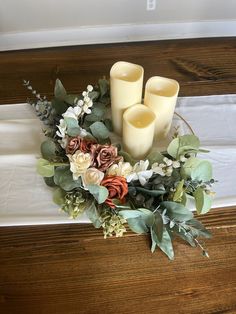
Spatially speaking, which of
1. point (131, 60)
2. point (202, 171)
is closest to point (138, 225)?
point (202, 171)

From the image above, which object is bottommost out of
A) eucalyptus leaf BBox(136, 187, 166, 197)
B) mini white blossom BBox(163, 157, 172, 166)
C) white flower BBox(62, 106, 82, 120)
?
eucalyptus leaf BBox(136, 187, 166, 197)

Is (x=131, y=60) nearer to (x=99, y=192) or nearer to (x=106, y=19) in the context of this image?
(x=99, y=192)

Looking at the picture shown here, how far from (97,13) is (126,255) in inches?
71.7

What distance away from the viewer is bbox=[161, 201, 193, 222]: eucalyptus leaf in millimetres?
692

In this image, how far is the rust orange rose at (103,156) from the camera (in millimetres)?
688

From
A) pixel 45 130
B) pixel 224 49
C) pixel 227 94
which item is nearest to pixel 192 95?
pixel 227 94

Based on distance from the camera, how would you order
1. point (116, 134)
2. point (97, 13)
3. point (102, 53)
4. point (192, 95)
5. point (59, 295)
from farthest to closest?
point (97, 13)
point (102, 53)
point (192, 95)
point (116, 134)
point (59, 295)

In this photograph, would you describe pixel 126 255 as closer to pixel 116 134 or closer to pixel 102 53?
pixel 116 134

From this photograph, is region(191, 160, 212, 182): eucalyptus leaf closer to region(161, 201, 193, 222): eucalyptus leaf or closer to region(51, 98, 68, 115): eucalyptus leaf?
region(161, 201, 193, 222): eucalyptus leaf

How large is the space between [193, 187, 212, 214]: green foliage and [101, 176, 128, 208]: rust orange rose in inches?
5.8

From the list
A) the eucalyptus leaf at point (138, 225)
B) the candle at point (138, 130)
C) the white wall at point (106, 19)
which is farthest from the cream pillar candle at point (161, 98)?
the white wall at point (106, 19)

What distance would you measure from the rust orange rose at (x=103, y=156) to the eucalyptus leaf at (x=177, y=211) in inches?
5.3

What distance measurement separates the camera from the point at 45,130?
0.88 metres

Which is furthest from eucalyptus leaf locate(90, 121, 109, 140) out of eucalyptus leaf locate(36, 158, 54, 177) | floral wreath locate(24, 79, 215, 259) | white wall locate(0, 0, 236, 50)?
white wall locate(0, 0, 236, 50)
